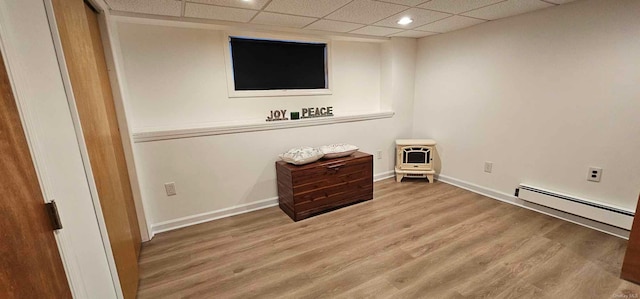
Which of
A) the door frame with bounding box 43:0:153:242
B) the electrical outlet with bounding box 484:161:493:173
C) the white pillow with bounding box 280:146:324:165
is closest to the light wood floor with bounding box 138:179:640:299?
the door frame with bounding box 43:0:153:242

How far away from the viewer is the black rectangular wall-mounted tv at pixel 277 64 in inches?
116

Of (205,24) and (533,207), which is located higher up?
(205,24)

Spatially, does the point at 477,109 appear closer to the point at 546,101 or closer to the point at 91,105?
the point at 546,101

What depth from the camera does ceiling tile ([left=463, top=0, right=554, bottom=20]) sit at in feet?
7.59

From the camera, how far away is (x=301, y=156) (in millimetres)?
2783

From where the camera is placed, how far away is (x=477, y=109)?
3209 mm

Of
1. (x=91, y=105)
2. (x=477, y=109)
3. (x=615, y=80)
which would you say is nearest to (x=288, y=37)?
(x=91, y=105)

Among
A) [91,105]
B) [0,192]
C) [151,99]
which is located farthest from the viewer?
[151,99]

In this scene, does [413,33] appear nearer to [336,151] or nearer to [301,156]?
[336,151]

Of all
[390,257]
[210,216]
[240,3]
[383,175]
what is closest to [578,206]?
[390,257]

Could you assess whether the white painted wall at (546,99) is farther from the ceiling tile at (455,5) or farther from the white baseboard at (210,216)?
the white baseboard at (210,216)

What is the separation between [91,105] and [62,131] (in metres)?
0.47

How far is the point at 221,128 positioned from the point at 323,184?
1.20 metres

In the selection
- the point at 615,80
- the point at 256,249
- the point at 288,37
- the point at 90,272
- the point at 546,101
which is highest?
the point at 288,37
